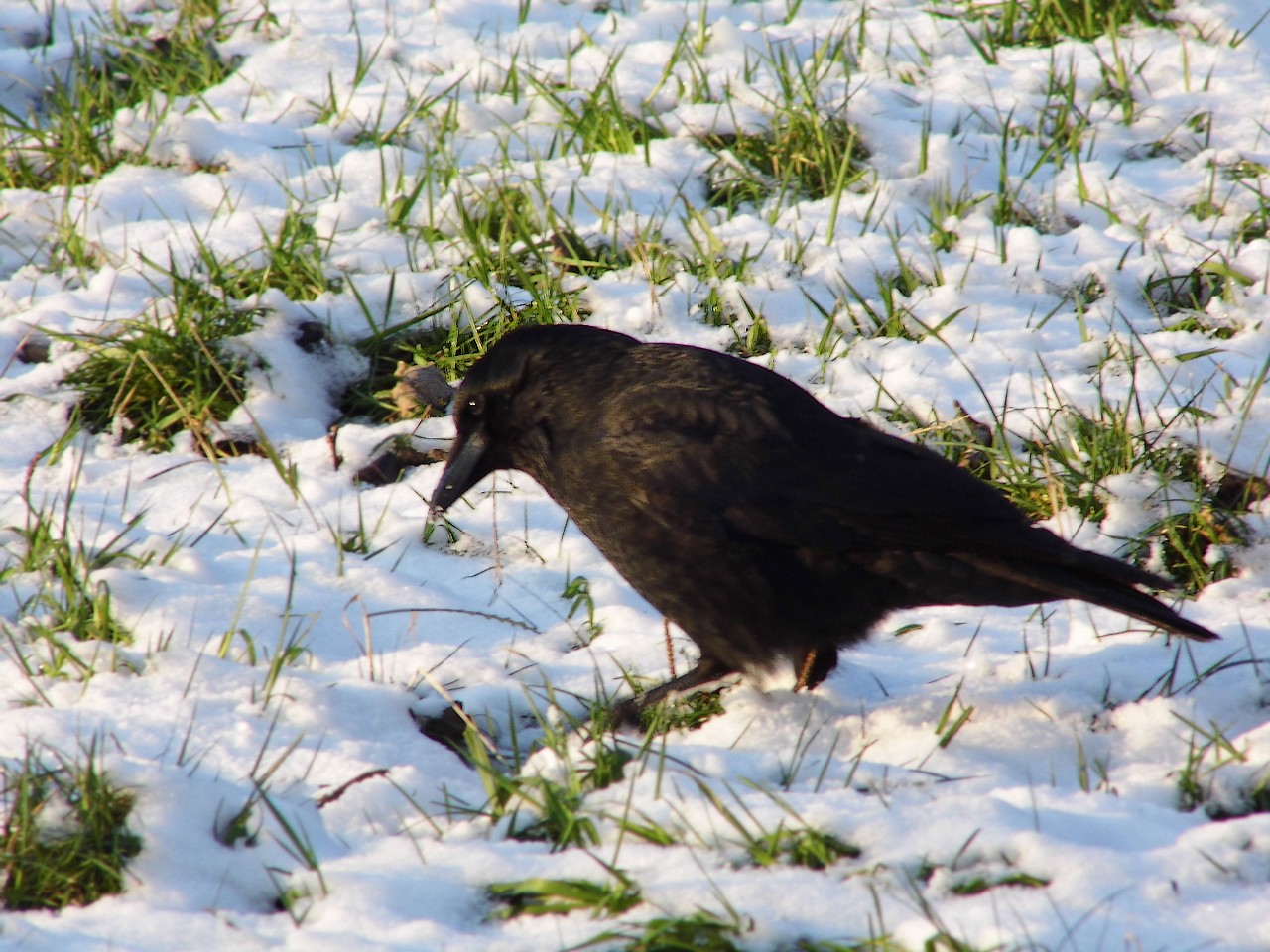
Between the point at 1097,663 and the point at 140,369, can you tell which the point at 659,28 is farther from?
the point at 1097,663

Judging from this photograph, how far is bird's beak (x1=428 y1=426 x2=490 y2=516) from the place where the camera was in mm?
3340

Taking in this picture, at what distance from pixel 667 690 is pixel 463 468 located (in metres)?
0.81

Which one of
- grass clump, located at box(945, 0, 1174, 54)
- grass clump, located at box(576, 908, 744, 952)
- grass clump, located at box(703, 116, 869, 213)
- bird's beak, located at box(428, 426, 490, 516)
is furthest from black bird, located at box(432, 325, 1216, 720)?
grass clump, located at box(945, 0, 1174, 54)

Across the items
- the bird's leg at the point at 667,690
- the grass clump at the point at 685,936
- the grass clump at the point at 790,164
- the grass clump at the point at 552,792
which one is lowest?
the bird's leg at the point at 667,690

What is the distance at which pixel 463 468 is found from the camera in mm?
3350

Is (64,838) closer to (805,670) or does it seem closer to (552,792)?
(552,792)

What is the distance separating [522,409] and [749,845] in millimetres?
1458

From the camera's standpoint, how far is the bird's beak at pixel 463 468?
3.34 m

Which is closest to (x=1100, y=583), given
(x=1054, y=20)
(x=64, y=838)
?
(x=64, y=838)

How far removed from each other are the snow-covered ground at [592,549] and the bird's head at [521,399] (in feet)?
1.11

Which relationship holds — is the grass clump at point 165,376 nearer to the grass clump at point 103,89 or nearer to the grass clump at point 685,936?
the grass clump at point 103,89

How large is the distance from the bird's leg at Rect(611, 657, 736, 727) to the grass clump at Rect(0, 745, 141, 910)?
1024mm

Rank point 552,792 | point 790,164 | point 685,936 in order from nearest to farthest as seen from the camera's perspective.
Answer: point 685,936, point 552,792, point 790,164

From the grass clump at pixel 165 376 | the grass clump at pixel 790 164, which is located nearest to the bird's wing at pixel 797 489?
the grass clump at pixel 165 376
